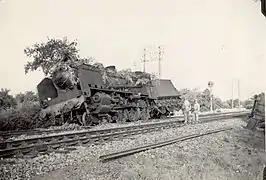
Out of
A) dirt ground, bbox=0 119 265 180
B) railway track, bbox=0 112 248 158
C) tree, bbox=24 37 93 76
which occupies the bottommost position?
dirt ground, bbox=0 119 265 180

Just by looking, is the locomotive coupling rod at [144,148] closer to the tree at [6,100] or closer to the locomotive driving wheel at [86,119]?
the locomotive driving wheel at [86,119]

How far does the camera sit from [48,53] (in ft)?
Answer: 7.23

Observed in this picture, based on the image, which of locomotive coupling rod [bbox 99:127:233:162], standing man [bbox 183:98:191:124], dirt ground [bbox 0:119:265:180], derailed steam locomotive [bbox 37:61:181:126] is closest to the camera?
dirt ground [bbox 0:119:265:180]

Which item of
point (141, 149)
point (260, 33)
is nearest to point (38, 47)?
point (141, 149)

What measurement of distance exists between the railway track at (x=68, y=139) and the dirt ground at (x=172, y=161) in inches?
2.2

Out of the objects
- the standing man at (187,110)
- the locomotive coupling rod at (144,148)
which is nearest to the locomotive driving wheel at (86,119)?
the locomotive coupling rod at (144,148)

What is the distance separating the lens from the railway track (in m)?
2.07

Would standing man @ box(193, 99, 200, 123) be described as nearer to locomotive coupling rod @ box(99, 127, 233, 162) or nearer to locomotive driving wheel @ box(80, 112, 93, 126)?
locomotive coupling rod @ box(99, 127, 233, 162)

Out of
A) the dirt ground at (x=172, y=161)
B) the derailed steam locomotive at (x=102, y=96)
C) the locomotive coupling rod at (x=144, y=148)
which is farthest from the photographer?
the derailed steam locomotive at (x=102, y=96)

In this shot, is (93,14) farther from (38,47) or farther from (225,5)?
(225,5)

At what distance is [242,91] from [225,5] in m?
0.67

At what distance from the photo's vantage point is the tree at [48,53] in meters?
2.19

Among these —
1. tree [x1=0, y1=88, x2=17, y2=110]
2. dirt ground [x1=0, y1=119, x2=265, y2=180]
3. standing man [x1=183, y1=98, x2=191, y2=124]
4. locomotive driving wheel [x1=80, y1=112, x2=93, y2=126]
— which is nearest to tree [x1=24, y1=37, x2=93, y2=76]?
tree [x1=0, y1=88, x2=17, y2=110]

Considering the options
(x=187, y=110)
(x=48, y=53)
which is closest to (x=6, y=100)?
(x=48, y=53)
